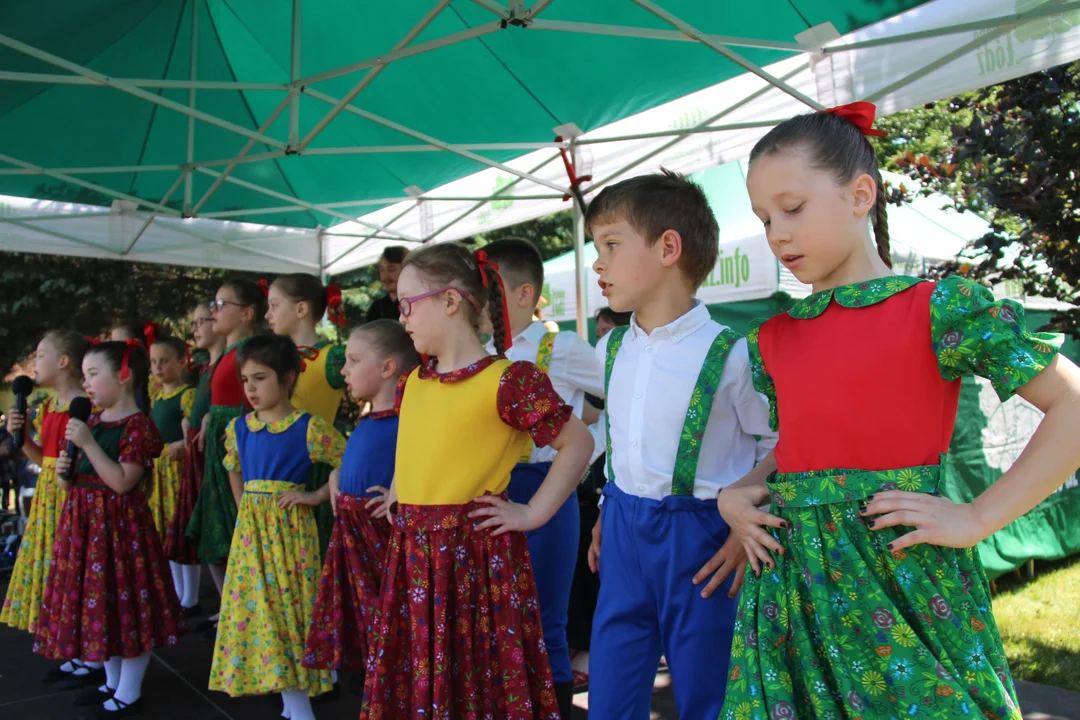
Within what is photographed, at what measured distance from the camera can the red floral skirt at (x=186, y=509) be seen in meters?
4.64

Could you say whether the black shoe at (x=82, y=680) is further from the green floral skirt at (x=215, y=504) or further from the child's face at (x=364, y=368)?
the child's face at (x=364, y=368)

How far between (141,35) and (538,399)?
15.3 feet

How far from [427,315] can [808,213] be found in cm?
123

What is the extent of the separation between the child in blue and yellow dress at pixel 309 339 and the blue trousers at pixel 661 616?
7.99 ft

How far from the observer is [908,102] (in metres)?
3.92

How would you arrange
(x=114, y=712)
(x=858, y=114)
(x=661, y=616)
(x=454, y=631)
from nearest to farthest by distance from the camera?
(x=858, y=114) → (x=661, y=616) → (x=454, y=631) → (x=114, y=712)

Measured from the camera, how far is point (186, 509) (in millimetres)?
4711

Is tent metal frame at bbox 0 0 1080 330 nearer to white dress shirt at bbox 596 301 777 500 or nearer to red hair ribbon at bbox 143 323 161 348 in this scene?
red hair ribbon at bbox 143 323 161 348

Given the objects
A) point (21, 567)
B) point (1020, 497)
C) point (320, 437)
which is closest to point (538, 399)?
point (1020, 497)

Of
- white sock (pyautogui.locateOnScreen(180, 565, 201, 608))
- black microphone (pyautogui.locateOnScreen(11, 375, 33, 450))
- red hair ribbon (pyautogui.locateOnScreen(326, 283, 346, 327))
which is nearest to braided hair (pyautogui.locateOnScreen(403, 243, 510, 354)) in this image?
red hair ribbon (pyautogui.locateOnScreen(326, 283, 346, 327))

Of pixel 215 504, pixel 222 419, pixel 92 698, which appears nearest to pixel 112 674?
pixel 92 698

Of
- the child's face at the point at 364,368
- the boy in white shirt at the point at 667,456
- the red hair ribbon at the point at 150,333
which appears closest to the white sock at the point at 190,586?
the red hair ribbon at the point at 150,333

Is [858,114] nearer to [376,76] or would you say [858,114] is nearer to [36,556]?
[376,76]

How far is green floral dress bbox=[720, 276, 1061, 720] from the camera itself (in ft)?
4.09
